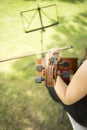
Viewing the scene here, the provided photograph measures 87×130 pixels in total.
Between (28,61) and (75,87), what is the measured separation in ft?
8.51

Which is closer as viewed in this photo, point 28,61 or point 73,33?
point 28,61

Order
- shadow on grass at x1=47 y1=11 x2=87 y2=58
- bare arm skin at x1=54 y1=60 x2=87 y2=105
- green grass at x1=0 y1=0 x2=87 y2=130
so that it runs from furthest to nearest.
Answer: shadow on grass at x1=47 y1=11 x2=87 y2=58
green grass at x1=0 y1=0 x2=87 y2=130
bare arm skin at x1=54 y1=60 x2=87 y2=105

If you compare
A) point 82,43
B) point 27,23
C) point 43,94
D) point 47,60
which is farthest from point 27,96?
point 27,23

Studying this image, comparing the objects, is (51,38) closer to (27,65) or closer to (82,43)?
(82,43)

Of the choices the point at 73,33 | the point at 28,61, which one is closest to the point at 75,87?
the point at 28,61

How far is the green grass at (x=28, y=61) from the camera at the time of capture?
324 centimetres

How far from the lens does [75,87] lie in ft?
5.88

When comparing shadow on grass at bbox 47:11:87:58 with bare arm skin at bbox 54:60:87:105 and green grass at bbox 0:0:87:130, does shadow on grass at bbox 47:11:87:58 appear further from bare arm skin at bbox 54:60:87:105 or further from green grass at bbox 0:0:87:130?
bare arm skin at bbox 54:60:87:105

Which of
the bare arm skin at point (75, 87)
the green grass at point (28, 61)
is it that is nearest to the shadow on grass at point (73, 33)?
the green grass at point (28, 61)

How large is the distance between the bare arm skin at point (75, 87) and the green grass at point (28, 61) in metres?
1.28

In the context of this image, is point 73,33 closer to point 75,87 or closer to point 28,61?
point 28,61

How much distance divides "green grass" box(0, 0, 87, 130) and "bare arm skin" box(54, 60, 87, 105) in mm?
1282

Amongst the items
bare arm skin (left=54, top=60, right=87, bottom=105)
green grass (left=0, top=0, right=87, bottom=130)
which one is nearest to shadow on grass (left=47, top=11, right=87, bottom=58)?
green grass (left=0, top=0, right=87, bottom=130)

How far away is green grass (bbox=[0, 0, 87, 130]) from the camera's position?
10.6 feet
